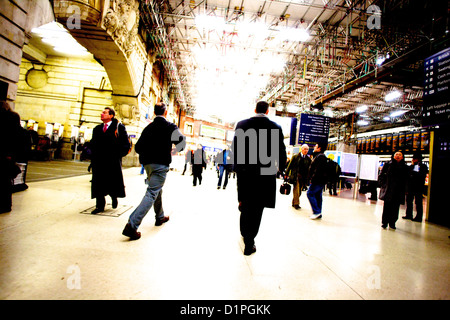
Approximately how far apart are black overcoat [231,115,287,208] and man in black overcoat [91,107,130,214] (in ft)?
6.76

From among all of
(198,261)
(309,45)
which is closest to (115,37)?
(198,261)

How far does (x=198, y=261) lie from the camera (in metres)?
2.13

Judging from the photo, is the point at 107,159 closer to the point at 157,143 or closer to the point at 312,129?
the point at 157,143

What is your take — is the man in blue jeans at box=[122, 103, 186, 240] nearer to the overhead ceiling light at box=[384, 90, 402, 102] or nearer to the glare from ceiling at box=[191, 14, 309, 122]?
the glare from ceiling at box=[191, 14, 309, 122]

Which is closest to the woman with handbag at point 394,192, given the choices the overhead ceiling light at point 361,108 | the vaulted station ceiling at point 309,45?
the vaulted station ceiling at point 309,45

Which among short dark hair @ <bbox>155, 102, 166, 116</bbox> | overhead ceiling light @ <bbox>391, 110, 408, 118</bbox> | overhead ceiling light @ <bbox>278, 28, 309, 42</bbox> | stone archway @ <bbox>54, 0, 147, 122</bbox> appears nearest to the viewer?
short dark hair @ <bbox>155, 102, 166, 116</bbox>

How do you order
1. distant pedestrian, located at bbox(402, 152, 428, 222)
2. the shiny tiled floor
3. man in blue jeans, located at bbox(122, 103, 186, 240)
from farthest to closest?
distant pedestrian, located at bbox(402, 152, 428, 222), man in blue jeans, located at bbox(122, 103, 186, 240), the shiny tiled floor

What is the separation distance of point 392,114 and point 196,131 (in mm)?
25890

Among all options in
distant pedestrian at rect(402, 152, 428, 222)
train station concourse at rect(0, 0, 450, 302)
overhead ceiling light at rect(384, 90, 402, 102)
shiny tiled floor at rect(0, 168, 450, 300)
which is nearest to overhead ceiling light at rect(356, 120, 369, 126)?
overhead ceiling light at rect(384, 90, 402, 102)

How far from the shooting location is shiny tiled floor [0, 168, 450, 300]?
1630 millimetres

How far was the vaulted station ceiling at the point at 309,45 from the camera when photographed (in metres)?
8.23
